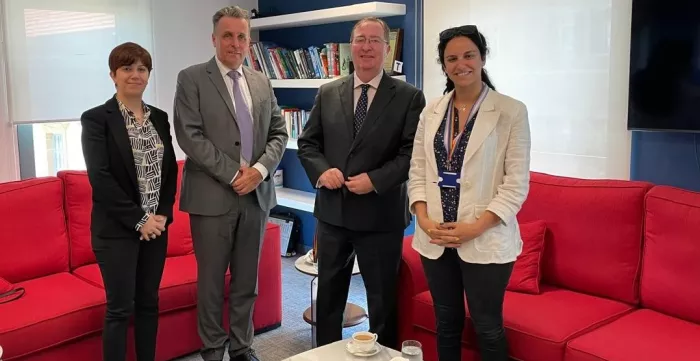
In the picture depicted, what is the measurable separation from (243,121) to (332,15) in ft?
5.87

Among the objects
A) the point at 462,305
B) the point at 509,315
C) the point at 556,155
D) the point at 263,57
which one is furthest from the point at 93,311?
the point at 263,57

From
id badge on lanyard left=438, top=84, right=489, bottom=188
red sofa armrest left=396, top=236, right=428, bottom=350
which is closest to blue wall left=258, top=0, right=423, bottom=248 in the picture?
red sofa armrest left=396, top=236, right=428, bottom=350

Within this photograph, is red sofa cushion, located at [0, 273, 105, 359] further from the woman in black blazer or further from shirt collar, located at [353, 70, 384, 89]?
shirt collar, located at [353, 70, 384, 89]

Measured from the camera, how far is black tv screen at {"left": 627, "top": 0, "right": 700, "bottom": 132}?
107 inches

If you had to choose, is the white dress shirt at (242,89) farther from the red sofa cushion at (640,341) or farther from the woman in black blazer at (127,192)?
the red sofa cushion at (640,341)

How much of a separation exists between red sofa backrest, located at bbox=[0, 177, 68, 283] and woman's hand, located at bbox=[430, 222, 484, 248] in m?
1.87

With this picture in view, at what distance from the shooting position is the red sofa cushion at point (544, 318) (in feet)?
7.54

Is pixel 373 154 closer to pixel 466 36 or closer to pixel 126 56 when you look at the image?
pixel 466 36

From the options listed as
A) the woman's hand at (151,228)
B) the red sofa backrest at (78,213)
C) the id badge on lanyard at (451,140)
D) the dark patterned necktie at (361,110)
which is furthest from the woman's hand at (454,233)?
the red sofa backrest at (78,213)

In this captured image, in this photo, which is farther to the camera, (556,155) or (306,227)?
(306,227)

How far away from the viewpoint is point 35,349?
248 centimetres

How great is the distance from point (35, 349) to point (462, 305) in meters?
1.65

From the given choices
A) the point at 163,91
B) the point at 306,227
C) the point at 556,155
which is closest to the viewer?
the point at 556,155

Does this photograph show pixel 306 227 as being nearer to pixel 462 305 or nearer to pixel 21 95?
pixel 21 95
